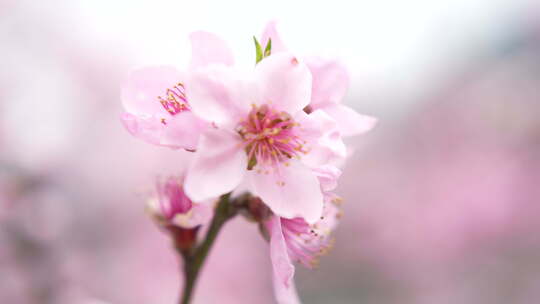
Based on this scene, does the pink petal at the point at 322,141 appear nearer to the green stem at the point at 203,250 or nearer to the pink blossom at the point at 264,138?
the pink blossom at the point at 264,138

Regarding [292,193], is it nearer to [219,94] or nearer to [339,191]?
[219,94]

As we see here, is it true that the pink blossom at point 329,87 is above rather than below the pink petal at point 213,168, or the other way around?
above

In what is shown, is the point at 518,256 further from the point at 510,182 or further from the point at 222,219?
the point at 222,219

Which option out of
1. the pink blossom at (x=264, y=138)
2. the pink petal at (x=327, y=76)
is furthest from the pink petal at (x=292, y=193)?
the pink petal at (x=327, y=76)

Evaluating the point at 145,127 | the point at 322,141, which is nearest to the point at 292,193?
the point at 322,141

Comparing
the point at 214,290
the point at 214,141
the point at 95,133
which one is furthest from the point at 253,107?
the point at 95,133
